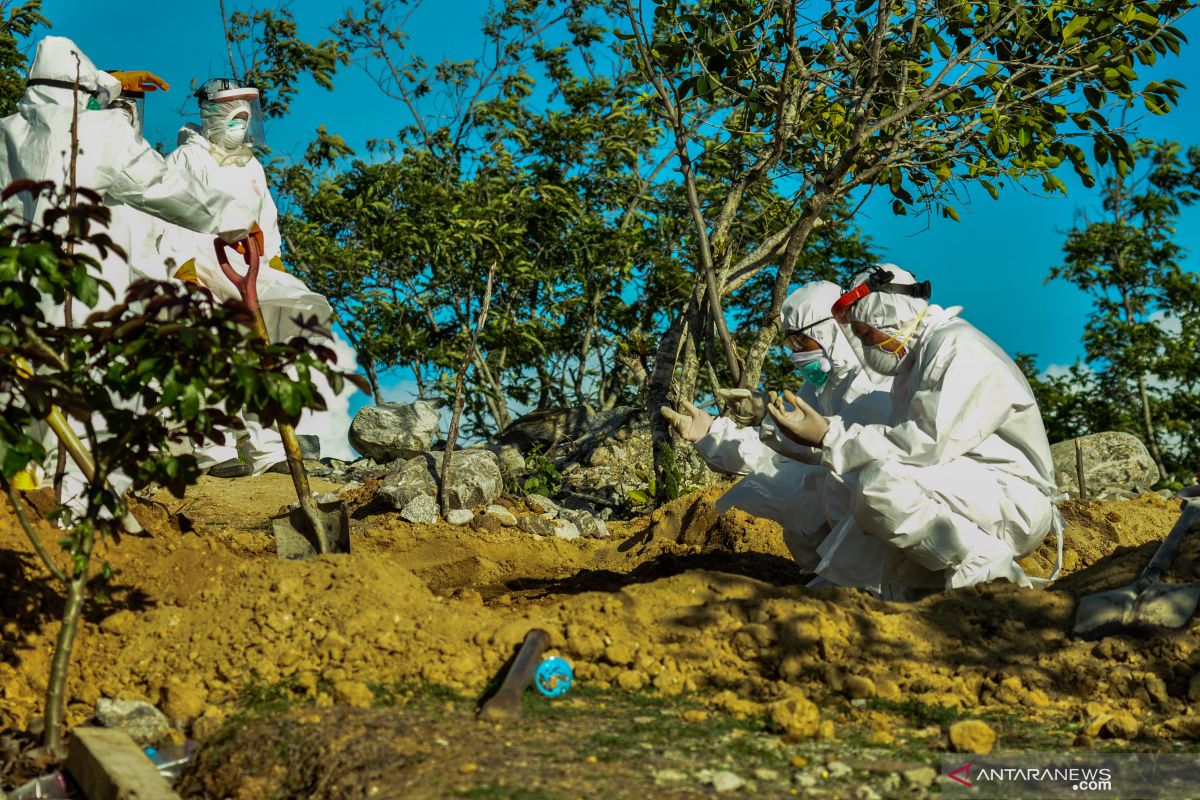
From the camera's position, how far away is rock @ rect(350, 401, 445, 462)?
11.4 m

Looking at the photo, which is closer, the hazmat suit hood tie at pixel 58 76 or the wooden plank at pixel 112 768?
the wooden plank at pixel 112 768

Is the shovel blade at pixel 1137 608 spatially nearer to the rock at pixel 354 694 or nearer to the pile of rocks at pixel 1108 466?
the rock at pixel 354 694

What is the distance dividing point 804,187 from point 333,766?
23.0ft

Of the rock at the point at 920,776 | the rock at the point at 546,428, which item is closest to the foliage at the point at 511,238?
the rock at the point at 546,428

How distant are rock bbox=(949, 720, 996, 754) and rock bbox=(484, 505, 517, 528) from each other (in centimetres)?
505

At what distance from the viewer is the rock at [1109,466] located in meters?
10.3

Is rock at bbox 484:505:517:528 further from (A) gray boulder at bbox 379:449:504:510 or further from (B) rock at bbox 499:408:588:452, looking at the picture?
(B) rock at bbox 499:408:588:452

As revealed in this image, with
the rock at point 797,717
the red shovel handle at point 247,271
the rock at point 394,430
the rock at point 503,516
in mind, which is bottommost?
the rock at point 797,717

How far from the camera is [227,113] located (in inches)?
269

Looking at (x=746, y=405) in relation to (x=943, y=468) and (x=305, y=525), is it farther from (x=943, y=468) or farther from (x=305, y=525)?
(x=305, y=525)

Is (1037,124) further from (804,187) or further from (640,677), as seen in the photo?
(640,677)

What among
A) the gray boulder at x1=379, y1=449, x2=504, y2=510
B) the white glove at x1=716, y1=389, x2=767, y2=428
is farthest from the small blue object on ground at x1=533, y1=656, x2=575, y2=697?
the gray boulder at x1=379, y1=449, x2=504, y2=510

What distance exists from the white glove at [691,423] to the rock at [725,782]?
2551 millimetres

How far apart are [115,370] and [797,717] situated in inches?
84.5
